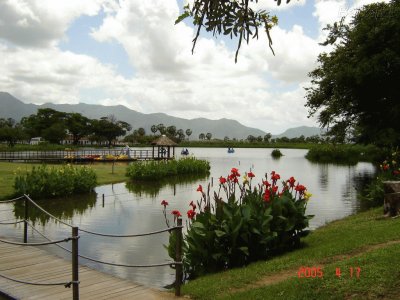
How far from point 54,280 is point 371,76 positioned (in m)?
20.5

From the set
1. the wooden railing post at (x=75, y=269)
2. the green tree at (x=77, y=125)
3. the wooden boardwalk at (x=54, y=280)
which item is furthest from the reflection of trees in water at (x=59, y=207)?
the green tree at (x=77, y=125)

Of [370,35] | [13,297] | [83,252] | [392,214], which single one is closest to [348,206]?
[392,214]

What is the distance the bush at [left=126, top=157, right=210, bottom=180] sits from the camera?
30.4 m

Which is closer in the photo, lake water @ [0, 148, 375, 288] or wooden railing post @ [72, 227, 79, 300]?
wooden railing post @ [72, 227, 79, 300]

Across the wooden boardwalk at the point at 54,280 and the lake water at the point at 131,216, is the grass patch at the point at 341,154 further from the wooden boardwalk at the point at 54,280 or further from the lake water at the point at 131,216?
the wooden boardwalk at the point at 54,280

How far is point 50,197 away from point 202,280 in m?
14.8

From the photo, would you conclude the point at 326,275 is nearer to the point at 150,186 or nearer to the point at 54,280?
the point at 54,280

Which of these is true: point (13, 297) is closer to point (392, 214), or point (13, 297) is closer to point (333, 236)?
point (333, 236)

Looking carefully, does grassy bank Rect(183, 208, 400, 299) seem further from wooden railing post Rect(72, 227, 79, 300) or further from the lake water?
the lake water

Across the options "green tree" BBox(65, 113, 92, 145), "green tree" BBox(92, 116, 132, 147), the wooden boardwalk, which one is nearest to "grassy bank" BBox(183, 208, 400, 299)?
the wooden boardwalk

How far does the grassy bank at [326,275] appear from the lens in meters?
5.11

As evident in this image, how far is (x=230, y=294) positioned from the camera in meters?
5.87

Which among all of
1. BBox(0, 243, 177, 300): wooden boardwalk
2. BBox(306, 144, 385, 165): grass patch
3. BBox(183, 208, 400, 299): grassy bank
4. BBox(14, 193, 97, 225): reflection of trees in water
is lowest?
BBox(14, 193, 97, 225): reflection of trees in water

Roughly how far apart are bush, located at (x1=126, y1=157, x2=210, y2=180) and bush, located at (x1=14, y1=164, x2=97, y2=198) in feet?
25.8
